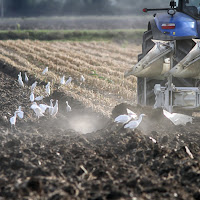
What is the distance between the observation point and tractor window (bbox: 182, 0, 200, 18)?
6.89 metres

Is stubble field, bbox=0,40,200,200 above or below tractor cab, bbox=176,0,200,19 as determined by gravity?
below

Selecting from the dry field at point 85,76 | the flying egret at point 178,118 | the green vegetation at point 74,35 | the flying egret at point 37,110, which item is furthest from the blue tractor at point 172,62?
the green vegetation at point 74,35

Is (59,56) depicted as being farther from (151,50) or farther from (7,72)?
(151,50)

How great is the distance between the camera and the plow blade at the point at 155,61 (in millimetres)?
6348

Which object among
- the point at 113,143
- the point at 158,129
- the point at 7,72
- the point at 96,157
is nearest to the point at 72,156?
the point at 96,157

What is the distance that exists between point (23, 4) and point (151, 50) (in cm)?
5535

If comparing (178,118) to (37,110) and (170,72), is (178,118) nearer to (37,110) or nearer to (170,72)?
(170,72)

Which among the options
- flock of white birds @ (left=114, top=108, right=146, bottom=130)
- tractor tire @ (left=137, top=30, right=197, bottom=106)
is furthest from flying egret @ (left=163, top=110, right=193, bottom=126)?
flock of white birds @ (left=114, top=108, right=146, bottom=130)

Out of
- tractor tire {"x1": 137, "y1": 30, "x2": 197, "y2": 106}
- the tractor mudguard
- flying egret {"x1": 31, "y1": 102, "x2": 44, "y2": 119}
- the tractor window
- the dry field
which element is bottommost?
the dry field

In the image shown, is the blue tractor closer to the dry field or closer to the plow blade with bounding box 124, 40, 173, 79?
the plow blade with bounding box 124, 40, 173, 79

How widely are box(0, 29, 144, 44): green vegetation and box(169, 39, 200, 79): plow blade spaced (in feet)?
79.5

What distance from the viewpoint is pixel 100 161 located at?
442cm

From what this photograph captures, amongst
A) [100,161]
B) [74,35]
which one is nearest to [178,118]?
[100,161]

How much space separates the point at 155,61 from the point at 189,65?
0.74 meters
